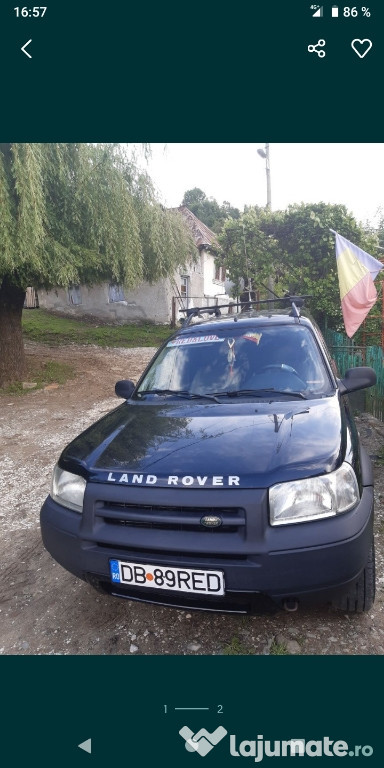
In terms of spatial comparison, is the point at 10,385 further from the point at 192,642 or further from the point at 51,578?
the point at 192,642

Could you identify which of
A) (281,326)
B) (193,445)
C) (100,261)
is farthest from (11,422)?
(193,445)

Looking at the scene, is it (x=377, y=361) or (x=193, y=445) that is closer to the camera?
(x=193, y=445)

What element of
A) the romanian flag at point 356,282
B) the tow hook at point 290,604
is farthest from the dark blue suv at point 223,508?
Result: the romanian flag at point 356,282

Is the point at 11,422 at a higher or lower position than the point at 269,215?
lower

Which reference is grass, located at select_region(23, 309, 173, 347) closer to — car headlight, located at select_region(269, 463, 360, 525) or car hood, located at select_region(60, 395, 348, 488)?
car hood, located at select_region(60, 395, 348, 488)

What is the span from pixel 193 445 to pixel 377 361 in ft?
16.9

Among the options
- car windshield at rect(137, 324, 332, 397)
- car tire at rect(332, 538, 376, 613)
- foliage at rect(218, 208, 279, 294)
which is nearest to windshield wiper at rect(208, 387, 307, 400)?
car windshield at rect(137, 324, 332, 397)

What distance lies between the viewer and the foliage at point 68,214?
23.5 ft

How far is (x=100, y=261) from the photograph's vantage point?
28.7 ft

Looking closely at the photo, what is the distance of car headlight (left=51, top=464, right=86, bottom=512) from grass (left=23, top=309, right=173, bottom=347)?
41.3ft

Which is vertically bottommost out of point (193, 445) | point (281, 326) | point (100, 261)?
point (193, 445)

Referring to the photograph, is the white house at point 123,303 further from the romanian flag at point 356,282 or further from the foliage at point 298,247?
the romanian flag at point 356,282

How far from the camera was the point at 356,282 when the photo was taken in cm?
666

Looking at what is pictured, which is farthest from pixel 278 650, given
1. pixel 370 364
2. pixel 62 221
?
pixel 62 221
